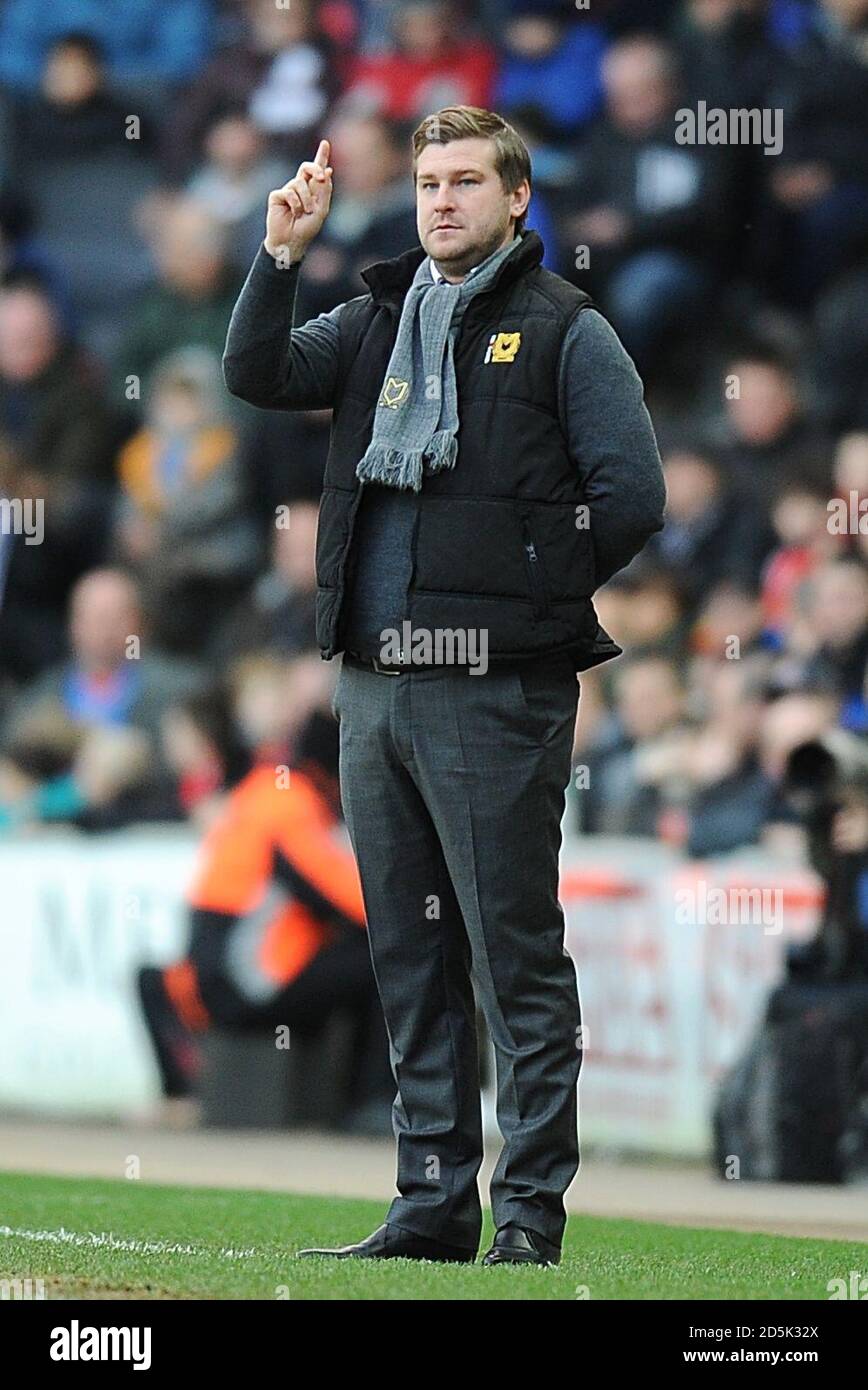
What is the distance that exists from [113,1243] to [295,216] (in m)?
2.29

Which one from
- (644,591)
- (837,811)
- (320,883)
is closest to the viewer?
(837,811)

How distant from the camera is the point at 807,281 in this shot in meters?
12.1

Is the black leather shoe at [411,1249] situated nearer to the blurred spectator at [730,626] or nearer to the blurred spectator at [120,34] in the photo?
the blurred spectator at [730,626]

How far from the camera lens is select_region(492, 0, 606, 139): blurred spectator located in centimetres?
1277

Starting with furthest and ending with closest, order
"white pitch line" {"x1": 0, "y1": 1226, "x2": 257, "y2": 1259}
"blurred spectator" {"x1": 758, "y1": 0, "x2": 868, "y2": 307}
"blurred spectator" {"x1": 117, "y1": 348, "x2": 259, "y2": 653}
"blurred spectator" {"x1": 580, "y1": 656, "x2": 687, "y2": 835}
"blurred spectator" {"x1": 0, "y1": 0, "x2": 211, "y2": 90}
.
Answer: "blurred spectator" {"x1": 0, "y1": 0, "x2": 211, "y2": 90} < "blurred spectator" {"x1": 117, "y1": 348, "x2": 259, "y2": 653} < "blurred spectator" {"x1": 758, "y1": 0, "x2": 868, "y2": 307} < "blurred spectator" {"x1": 580, "y1": 656, "x2": 687, "y2": 835} < "white pitch line" {"x1": 0, "y1": 1226, "x2": 257, "y2": 1259}

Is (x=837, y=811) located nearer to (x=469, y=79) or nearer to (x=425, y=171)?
(x=425, y=171)

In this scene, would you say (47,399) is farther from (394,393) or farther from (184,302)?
(394,393)

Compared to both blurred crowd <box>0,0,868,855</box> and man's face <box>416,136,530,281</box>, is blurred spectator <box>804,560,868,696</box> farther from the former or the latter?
man's face <box>416,136,530,281</box>

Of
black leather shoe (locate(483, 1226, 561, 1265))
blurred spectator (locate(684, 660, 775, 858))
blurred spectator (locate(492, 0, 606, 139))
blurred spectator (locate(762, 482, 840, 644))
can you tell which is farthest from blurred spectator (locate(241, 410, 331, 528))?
black leather shoe (locate(483, 1226, 561, 1265))

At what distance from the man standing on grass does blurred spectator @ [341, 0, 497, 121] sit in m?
7.62

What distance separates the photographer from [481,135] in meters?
5.47

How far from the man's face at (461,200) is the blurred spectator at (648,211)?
6575mm
